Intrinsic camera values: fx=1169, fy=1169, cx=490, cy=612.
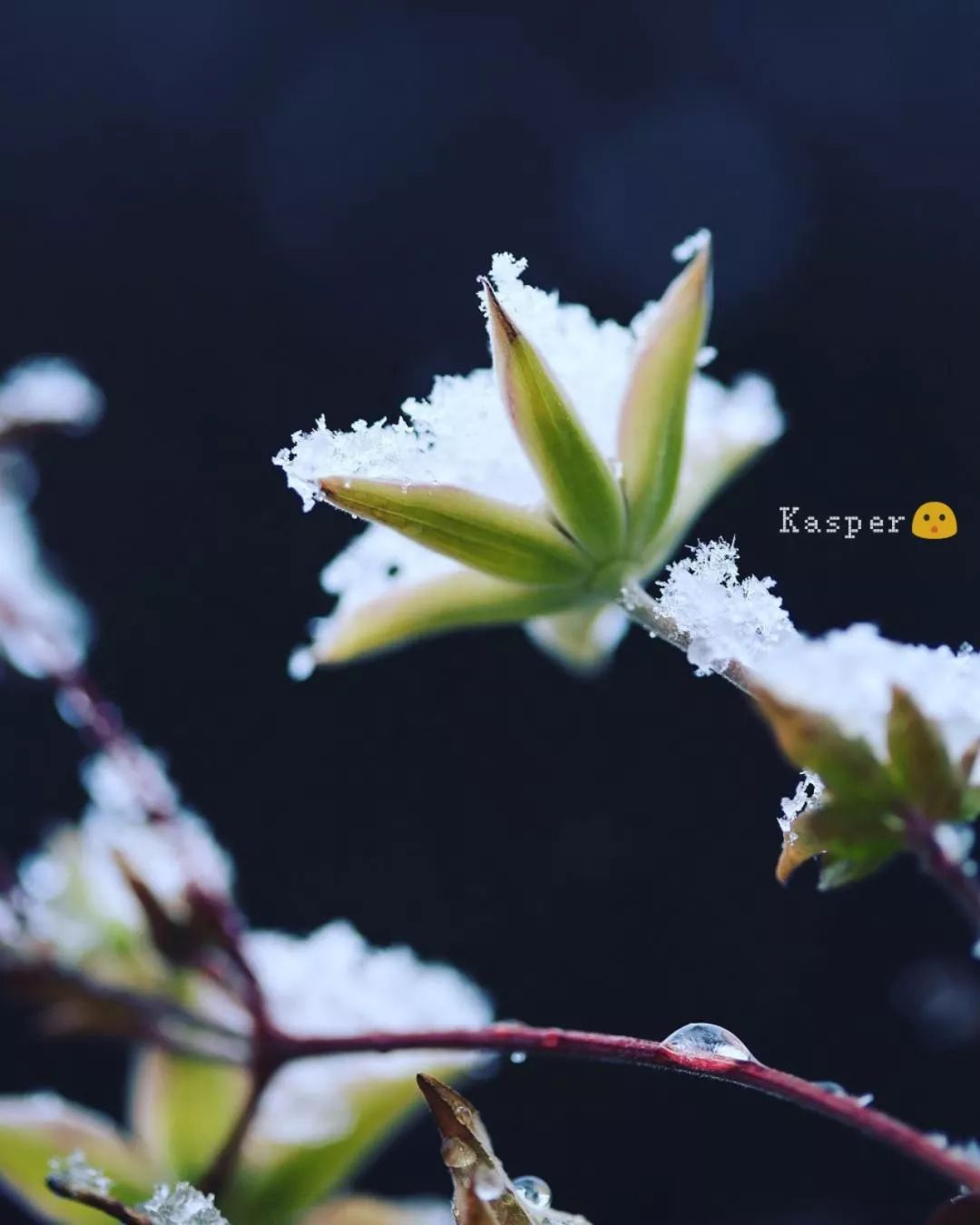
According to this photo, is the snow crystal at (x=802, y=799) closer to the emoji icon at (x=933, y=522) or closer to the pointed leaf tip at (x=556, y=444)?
the pointed leaf tip at (x=556, y=444)

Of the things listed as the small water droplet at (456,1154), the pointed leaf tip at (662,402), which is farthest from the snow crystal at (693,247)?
the small water droplet at (456,1154)

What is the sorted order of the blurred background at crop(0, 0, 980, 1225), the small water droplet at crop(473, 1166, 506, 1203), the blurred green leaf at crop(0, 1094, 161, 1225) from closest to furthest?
the small water droplet at crop(473, 1166, 506, 1203) < the blurred green leaf at crop(0, 1094, 161, 1225) < the blurred background at crop(0, 0, 980, 1225)

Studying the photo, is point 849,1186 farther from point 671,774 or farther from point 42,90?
point 42,90

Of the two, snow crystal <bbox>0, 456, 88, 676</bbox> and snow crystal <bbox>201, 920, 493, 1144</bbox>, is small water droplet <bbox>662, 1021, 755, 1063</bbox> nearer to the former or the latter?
snow crystal <bbox>201, 920, 493, 1144</bbox>

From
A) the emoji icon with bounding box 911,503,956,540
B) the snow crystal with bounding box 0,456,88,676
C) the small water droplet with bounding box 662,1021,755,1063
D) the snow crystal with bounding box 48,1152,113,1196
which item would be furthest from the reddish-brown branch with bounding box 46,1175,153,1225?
the emoji icon with bounding box 911,503,956,540

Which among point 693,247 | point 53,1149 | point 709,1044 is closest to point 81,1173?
point 53,1149
